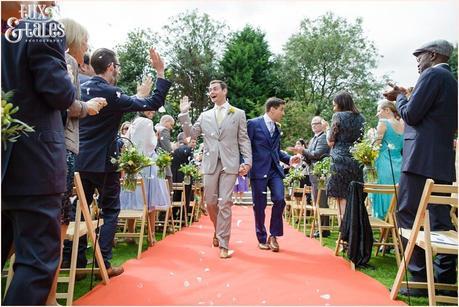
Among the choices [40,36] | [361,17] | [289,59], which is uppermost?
[361,17]

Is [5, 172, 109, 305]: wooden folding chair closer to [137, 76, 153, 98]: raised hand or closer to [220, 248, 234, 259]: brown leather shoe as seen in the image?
[137, 76, 153, 98]: raised hand

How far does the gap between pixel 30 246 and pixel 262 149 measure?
3831 mm

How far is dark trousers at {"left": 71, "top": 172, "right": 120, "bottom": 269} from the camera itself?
388 centimetres

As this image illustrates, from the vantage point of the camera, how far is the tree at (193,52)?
3481cm

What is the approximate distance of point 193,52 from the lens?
35.2 m

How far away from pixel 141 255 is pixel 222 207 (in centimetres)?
108

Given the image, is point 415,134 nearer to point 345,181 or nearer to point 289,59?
point 345,181

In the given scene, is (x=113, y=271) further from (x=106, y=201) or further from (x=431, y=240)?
(x=431, y=240)

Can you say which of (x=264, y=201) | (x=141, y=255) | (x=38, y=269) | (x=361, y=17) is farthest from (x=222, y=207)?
(x=361, y=17)

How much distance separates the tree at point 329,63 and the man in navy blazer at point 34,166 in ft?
104

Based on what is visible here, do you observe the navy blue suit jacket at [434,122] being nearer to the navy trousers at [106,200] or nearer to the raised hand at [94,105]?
the raised hand at [94,105]

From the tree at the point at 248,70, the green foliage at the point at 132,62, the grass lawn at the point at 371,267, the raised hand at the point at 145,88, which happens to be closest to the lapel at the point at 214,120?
the raised hand at the point at 145,88

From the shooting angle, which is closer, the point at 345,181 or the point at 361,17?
the point at 345,181

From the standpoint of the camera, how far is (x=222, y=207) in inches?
207
